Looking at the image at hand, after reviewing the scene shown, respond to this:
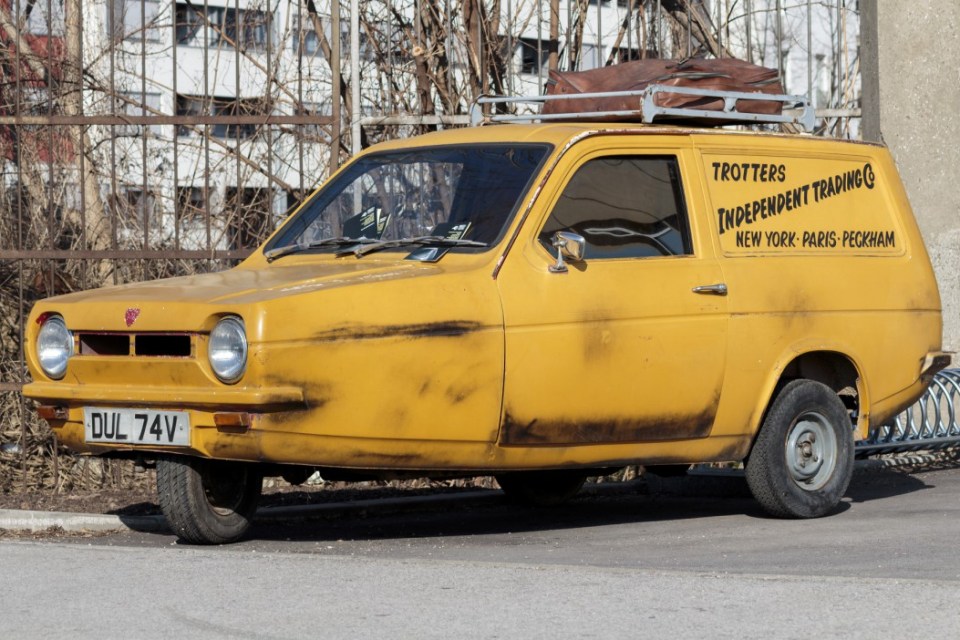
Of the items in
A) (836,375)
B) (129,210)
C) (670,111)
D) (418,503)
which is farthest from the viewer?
(129,210)

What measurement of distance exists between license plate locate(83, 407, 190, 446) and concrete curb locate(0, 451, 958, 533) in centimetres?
131

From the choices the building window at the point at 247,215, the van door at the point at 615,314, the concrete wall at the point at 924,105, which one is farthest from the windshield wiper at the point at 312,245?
the concrete wall at the point at 924,105

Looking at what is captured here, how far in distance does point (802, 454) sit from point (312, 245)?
259 cm

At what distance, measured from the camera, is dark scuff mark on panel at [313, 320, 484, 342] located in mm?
6262

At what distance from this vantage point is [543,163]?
7.18 m

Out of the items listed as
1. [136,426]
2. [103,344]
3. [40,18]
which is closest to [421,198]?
[103,344]

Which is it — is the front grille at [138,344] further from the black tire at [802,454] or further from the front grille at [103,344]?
the black tire at [802,454]

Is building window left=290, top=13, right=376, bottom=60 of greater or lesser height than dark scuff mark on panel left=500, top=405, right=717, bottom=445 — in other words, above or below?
above

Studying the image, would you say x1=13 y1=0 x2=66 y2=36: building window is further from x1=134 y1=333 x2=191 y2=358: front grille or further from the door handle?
the door handle

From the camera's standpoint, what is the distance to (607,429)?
23.2ft

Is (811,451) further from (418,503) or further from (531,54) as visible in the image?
(531,54)

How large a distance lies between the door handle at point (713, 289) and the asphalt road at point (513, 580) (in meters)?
1.11

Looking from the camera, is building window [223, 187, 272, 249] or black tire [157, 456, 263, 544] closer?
black tire [157, 456, 263, 544]

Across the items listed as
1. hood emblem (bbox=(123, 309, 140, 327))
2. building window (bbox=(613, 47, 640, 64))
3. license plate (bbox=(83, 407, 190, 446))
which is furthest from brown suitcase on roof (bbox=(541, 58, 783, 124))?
license plate (bbox=(83, 407, 190, 446))
